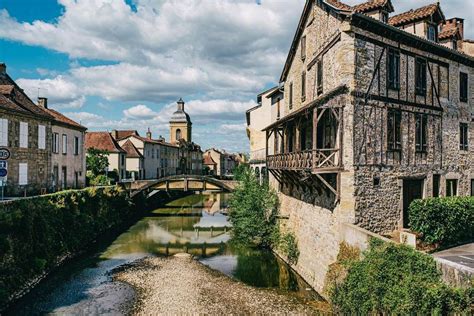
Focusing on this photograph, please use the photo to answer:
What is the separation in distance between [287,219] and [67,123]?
1954 centimetres

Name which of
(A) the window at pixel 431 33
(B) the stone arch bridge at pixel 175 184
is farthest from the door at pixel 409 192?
(B) the stone arch bridge at pixel 175 184

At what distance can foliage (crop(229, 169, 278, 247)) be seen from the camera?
910 inches

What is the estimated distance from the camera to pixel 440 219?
13.5 meters

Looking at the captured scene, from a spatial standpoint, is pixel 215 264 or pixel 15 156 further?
pixel 15 156

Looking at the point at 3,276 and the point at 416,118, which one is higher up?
the point at 416,118

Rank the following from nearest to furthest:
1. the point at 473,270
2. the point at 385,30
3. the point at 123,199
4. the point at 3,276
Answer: the point at 473,270
the point at 3,276
the point at 385,30
the point at 123,199

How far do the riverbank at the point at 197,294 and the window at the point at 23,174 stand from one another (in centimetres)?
995

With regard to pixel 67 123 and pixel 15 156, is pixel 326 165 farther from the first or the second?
pixel 67 123

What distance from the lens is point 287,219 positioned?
2217cm

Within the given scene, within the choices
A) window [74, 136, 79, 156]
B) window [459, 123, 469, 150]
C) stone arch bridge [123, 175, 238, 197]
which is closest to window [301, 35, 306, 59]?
window [459, 123, 469, 150]

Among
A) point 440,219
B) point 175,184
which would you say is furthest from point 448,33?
point 175,184


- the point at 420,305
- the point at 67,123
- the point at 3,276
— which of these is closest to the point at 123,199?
the point at 67,123

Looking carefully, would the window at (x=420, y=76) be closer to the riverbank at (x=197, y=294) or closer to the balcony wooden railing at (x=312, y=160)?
the balcony wooden railing at (x=312, y=160)

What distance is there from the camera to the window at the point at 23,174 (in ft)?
78.0
